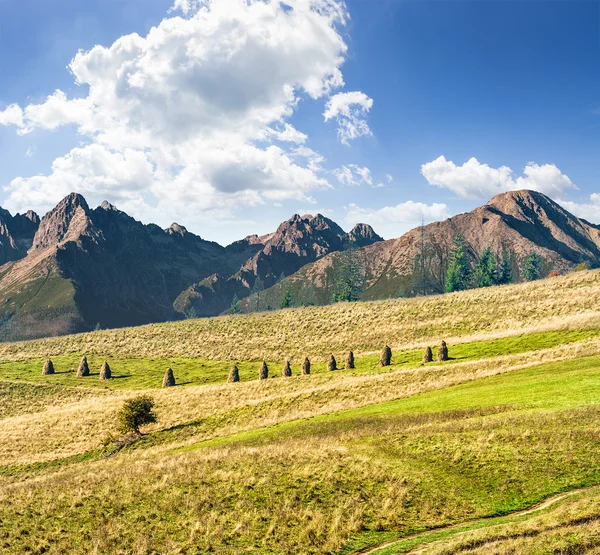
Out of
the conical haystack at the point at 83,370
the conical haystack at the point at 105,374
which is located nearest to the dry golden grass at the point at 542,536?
the conical haystack at the point at 105,374

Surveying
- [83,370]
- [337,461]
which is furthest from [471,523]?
[83,370]

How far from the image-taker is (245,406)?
4397 cm

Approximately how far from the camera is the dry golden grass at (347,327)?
73.0 metres

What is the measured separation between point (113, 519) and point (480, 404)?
2364cm

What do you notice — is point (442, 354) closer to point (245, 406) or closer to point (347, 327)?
point (245, 406)

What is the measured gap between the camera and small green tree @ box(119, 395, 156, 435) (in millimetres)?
41094

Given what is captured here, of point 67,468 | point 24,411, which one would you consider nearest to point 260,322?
point 24,411

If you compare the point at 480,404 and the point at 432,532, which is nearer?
the point at 432,532

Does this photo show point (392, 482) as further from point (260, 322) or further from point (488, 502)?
point (260, 322)

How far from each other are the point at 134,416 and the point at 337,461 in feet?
88.8

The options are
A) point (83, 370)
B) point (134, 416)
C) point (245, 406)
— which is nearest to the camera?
point (134, 416)

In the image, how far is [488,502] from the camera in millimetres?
16516

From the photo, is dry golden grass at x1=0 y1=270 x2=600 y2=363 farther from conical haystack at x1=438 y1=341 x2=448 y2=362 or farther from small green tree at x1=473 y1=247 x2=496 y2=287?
small green tree at x1=473 y1=247 x2=496 y2=287

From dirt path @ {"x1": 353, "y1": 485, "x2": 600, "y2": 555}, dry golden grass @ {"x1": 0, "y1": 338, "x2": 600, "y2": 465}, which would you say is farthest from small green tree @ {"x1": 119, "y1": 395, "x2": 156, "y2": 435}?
dirt path @ {"x1": 353, "y1": 485, "x2": 600, "y2": 555}
